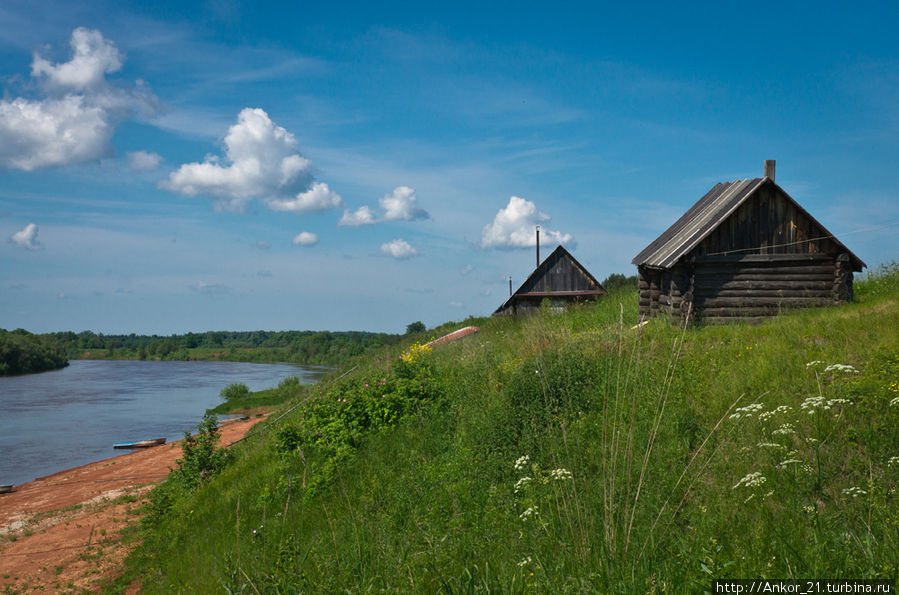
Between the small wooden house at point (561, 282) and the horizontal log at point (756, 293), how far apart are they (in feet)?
43.3

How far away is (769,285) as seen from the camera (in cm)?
1470

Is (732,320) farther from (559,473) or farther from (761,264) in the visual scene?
(559,473)

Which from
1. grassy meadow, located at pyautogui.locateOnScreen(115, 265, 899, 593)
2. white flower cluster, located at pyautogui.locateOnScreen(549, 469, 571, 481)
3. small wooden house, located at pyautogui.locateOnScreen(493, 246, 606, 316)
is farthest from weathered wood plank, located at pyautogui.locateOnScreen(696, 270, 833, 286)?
small wooden house, located at pyautogui.locateOnScreen(493, 246, 606, 316)

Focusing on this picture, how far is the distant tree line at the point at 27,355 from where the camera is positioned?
74562mm

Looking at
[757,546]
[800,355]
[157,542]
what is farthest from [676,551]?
[157,542]

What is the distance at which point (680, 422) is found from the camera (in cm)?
737

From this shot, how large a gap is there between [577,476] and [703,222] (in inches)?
479

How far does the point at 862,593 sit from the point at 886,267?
18.8 meters

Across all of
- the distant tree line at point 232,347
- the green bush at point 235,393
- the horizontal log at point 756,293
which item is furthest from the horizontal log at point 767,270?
the distant tree line at point 232,347

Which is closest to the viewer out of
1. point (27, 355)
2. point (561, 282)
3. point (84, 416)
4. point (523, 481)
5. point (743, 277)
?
point (523, 481)

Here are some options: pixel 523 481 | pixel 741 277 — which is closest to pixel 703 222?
pixel 741 277

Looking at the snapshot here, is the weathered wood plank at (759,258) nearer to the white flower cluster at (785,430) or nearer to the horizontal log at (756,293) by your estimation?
the horizontal log at (756,293)

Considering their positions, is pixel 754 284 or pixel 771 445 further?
pixel 754 284

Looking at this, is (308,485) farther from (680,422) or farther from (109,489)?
(109,489)
